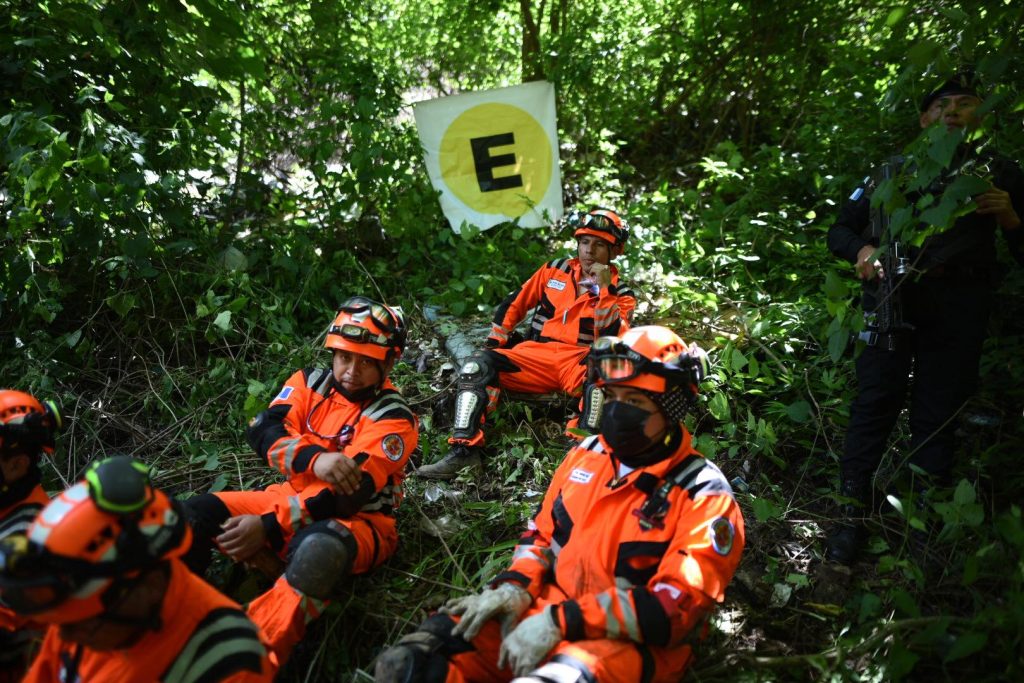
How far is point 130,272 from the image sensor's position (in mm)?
5285

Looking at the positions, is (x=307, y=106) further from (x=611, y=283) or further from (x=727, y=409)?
(x=727, y=409)

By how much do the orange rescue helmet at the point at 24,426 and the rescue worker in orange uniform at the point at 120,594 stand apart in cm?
118

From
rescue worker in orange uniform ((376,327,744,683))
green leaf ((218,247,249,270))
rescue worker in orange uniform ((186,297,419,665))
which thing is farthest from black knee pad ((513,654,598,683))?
green leaf ((218,247,249,270))

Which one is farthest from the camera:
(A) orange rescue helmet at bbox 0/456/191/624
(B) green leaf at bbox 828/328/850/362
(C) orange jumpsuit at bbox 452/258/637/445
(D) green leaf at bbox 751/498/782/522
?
(C) orange jumpsuit at bbox 452/258/637/445

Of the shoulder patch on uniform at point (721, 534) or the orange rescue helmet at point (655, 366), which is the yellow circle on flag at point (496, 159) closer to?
the orange rescue helmet at point (655, 366)

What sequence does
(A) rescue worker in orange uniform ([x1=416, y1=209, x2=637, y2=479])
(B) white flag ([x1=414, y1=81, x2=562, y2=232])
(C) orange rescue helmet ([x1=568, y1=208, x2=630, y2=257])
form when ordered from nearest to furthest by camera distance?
(A) rescue worker in orange uniform ([x1=416, y1=209, x2=637, y2=479]) → (C) orange rescue helmet ([x1=568, y1=208, x2=630, y2=257]) → (B) white flag ([x1=414, y1=81, x2=562, y2=232])

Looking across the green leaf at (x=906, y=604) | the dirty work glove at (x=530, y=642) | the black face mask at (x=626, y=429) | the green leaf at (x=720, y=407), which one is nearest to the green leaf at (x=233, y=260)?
the green leaf at (x=720, y=407)

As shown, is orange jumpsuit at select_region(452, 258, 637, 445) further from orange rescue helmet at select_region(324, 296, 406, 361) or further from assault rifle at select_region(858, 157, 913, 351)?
assault rifle at select_region(858, 157, 913, 351)

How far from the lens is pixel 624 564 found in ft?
8.34

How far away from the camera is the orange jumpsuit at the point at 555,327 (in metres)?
4.82

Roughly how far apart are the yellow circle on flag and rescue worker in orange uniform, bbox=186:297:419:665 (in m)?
3.67

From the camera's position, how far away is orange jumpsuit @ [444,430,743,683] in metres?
2.30

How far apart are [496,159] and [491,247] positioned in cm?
118

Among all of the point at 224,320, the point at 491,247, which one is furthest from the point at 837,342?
the point at 224,320
